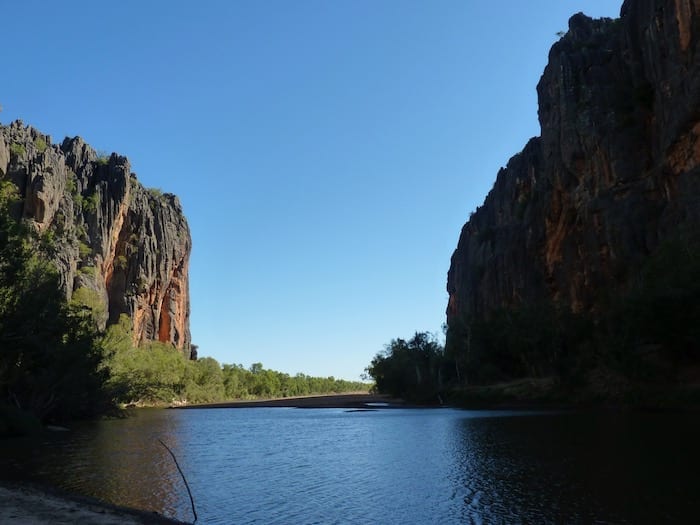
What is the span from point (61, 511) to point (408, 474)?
40.0ft

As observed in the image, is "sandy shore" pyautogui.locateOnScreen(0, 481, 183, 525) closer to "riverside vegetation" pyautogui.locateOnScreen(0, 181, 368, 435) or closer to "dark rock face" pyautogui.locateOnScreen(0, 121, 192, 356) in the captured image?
"riverside vegetation" pyautogui.locateOnScreen(0, 181, 368, 435)

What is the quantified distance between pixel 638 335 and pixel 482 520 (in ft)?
127

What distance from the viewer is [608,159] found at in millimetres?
68688

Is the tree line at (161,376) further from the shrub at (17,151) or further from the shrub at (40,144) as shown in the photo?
the shrub at (40,144)

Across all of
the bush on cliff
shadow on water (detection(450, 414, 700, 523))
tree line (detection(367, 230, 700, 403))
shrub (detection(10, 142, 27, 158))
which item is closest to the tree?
tree line (detection(367, 230, 700, 403))

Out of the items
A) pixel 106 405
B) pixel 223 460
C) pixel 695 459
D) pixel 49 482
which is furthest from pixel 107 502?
pixel 106 405

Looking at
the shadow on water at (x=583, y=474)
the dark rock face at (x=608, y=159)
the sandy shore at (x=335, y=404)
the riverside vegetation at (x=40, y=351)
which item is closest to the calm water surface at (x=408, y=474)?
the shadow on water at (x=583, y=474)

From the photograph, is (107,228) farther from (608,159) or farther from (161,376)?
(608,159)

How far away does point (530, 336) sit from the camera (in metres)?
68.9

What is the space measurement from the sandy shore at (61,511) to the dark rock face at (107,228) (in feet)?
259

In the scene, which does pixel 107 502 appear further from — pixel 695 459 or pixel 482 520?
pixel 695 459

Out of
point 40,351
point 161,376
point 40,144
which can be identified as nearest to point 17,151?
point 40,144

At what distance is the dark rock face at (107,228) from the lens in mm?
94375

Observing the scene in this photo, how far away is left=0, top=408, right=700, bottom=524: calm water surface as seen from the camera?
15125mm
